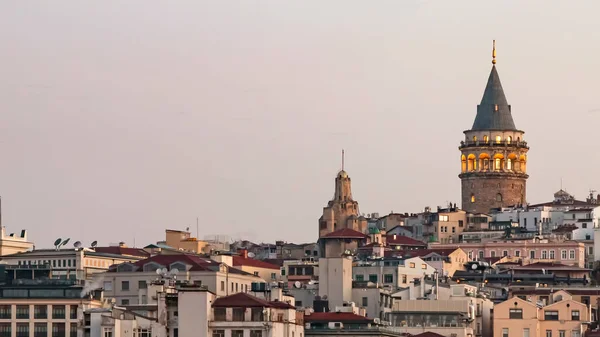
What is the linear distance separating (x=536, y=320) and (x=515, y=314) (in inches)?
48.0

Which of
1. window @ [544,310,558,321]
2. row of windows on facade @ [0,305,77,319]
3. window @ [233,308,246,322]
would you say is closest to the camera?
window @ [233,308,246,322]

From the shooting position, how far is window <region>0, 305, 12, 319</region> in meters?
141

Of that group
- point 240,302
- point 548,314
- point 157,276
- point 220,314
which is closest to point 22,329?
point 157,276

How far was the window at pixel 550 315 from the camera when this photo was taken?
15612cm

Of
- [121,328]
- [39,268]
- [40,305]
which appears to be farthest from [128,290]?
[121,328]

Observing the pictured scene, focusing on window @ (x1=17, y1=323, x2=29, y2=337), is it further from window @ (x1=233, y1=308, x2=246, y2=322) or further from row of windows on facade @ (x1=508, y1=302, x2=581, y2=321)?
row of windows on facade @ (x1=508, y1=302, x2=581, y2=321)

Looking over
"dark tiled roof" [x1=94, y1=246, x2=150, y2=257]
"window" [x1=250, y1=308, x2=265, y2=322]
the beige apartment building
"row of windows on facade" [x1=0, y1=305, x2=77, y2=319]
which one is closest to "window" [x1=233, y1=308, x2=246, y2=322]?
"window" [x1=250, y1=308, x2=265, y2=322]

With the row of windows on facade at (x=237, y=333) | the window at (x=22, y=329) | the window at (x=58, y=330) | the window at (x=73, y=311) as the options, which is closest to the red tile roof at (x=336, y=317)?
the window at (x=73, y=311)

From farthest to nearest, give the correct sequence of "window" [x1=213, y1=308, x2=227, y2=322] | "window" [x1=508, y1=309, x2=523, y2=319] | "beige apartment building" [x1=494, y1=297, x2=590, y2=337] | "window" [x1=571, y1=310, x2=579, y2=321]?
1. "window" [x1=571, y1=310, x2=579, y2=321]
2. "window" [x1=508, y1=309, x2=523, y2=319]
3. "beige apartment building" [x1=494, y1=297, x2=590, y2=337]
4. "window" [x1=213, y1=308, x2=227, y2=322]

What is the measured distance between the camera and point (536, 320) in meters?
156

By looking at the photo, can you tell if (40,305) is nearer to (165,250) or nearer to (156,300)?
(156,300)

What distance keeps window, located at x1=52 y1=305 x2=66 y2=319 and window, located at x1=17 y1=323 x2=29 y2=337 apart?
1.47 meters

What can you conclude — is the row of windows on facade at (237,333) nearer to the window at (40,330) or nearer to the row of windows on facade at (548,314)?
the window at (40,330)

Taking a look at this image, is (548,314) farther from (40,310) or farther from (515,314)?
(40,310)
